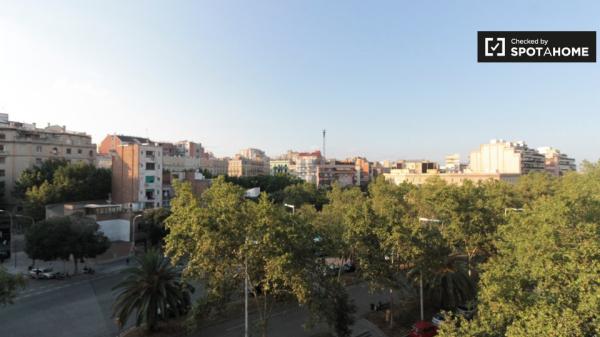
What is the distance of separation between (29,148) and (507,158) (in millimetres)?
127859

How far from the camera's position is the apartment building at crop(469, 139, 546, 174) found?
12240cm

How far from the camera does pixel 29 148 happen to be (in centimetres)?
6694

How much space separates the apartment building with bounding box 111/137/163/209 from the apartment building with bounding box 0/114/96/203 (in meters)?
17.6

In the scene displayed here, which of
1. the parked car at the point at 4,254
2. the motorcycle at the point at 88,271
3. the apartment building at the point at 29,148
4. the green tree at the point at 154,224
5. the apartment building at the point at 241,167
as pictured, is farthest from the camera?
the apartment building at the point at 241,167

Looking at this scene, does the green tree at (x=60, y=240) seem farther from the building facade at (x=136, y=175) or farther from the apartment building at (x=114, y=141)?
the apartment building at (x=114, y=141)

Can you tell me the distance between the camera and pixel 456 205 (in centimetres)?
2966

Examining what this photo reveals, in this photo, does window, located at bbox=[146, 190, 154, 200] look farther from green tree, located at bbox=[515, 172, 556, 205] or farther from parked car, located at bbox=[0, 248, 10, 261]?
green tree, located at bbox=[515, 172, 556, 205]

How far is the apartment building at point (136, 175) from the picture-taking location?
59.1 m

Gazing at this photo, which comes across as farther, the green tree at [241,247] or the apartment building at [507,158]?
the apartment building at [507,158]

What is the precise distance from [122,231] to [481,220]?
41612mm

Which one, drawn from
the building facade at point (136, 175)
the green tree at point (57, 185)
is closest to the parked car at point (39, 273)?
the green tree at point (57, 185)

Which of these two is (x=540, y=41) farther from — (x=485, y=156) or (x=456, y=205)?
(x=485, y=156)

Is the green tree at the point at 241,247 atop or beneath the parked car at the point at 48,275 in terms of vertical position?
atop

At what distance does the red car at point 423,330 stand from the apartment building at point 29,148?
68969 millimetres
